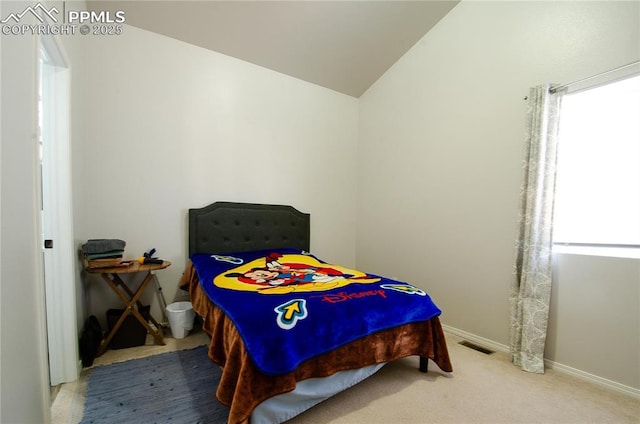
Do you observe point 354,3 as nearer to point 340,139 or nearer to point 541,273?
point 340,139

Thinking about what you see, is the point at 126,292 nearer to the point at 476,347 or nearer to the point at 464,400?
the point at 464,400

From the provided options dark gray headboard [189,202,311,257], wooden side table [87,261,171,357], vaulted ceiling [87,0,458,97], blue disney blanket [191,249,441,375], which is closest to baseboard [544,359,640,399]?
blue disney blanket [191,249,441,375]

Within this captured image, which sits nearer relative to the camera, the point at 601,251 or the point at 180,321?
the point at 601,251

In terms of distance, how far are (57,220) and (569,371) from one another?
386 centimetres

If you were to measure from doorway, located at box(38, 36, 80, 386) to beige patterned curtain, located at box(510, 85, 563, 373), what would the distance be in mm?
3337

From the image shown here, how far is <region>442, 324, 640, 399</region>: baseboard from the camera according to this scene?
A: 6.47 feet

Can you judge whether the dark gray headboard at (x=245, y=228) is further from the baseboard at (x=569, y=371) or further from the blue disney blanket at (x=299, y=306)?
the baseboard at (x=569, y=371)

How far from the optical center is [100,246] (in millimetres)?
2309

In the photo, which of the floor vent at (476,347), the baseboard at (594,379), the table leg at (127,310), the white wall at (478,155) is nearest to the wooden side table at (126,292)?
the table leg at (127,310)

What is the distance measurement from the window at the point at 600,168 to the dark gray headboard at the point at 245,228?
2640mm

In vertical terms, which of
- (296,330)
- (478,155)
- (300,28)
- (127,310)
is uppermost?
(300,28)

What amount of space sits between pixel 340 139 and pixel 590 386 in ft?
11.8

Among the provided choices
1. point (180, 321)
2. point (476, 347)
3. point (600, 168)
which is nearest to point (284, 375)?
point (180, 321)

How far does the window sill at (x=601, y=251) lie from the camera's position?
2.06m
